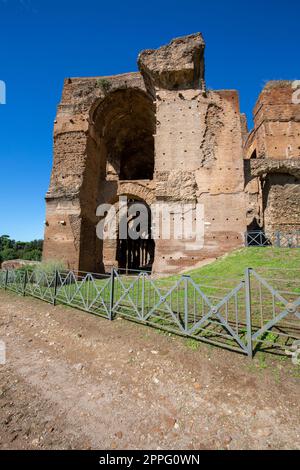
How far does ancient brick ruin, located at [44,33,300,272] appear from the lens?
1060cm

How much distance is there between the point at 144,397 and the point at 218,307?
160cm

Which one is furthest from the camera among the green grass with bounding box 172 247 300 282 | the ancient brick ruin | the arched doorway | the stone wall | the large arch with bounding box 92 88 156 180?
the arched doorway

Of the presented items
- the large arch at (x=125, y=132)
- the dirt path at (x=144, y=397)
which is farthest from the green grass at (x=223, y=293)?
the large arch at (x=125, y=132)

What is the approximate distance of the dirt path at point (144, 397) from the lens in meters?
2.04

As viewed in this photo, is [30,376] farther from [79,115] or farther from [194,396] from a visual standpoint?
[79,115]

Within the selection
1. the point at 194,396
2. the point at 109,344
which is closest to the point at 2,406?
the point at 109,344

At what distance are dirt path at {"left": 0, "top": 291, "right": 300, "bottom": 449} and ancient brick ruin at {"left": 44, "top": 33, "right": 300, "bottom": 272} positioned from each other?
22.7ft

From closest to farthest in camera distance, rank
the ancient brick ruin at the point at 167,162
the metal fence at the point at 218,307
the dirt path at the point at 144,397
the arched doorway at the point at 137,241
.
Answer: the dirt path at the point at 144,397, the metal fence at the point at 218,307, the ancient brick ruin at the point at 167,162, the arched doorway at the point at 137,241

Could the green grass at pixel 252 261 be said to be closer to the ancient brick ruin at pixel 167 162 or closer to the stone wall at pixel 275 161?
the ancient brick ruin at pixel 167 162

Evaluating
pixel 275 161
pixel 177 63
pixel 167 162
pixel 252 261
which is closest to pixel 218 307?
pixel 252 261

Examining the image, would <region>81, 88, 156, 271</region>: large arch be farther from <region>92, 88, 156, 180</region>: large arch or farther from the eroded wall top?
the eroded wall top

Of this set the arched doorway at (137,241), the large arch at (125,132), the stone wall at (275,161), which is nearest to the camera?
the large arch at (125,132)

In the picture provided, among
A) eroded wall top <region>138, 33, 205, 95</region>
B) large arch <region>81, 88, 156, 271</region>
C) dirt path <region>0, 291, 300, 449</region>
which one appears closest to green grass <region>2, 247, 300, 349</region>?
dirt path <region>0, 291, 300, 449</region>

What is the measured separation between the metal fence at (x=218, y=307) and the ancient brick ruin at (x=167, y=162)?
381cm
